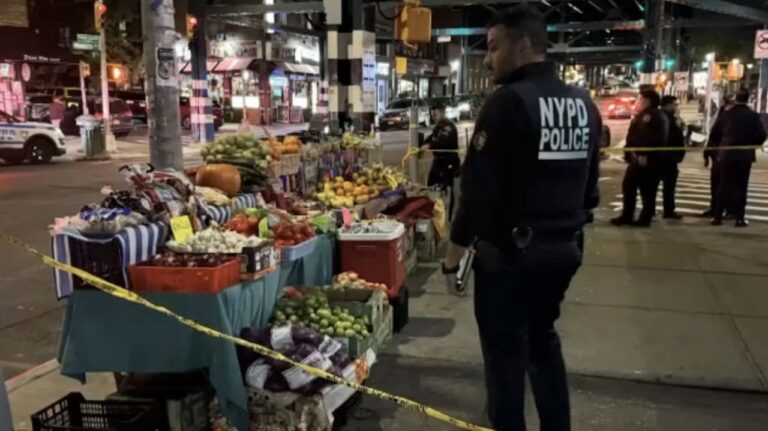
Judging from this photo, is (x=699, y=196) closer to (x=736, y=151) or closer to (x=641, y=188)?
(x=736, y=151)

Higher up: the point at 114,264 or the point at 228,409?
the point at 114,264

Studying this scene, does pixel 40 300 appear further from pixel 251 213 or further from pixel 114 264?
pixel 114 264

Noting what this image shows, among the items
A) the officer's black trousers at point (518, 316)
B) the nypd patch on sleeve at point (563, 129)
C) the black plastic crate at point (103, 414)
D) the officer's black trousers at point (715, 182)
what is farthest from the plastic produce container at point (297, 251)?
the officer's black trousers at point (715, 182)

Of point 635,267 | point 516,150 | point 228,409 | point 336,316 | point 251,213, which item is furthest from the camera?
point 635,267

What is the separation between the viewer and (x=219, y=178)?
5.86 meters

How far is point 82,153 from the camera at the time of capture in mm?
24047

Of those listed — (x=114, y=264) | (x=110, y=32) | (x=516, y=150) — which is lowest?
Answer: (x=114, y=264)

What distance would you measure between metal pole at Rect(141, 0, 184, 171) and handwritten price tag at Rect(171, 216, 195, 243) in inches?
85.9

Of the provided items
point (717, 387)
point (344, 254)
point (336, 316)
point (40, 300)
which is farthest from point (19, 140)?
point (717, 387)

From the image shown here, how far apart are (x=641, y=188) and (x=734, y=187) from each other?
1.42 m

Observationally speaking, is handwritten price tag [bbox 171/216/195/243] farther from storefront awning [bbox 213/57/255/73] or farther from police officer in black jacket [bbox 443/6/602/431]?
storefront awning [bbox 213/57/255/73]

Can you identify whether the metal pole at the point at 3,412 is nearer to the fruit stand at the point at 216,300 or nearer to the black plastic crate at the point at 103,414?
the black plastic crate at the point at 103,414

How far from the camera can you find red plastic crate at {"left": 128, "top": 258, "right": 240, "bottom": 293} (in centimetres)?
390

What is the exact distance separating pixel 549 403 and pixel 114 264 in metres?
2.44
